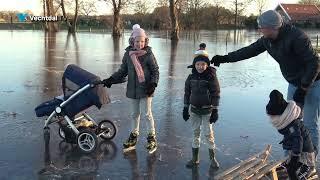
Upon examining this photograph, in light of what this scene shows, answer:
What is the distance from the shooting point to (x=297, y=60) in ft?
16.5

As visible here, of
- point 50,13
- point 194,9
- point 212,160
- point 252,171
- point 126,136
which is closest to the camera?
point 252,171

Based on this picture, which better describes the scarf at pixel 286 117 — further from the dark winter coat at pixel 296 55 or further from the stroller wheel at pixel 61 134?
the stroller wheel at pixel 61 134

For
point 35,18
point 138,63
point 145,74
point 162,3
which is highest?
point 162,3

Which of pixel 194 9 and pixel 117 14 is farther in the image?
pixel 194 9

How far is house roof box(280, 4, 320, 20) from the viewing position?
71.8 metres

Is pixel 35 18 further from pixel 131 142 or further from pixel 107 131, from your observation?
pixel 131 142

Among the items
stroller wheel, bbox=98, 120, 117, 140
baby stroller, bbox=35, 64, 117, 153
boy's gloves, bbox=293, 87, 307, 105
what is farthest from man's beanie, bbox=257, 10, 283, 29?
stroller wheel, bbox=98, 120, 117, 140

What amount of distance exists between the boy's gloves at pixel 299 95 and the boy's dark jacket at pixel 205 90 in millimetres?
883

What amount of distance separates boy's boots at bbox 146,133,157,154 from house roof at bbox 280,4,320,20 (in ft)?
224

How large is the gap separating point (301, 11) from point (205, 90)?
72.6 m

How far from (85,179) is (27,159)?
0.99m

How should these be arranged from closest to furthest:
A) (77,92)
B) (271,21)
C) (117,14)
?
(271,21), (77,92), (117,14)

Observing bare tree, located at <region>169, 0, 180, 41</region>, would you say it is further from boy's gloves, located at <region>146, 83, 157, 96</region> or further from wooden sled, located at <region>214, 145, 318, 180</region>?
wooden sled, located at <region>214, 145, 318, 180</region>

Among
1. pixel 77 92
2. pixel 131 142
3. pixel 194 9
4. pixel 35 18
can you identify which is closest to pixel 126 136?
pixel 131 142
